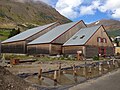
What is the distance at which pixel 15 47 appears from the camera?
239ft

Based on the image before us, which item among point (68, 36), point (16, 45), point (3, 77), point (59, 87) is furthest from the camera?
point (16, 45)

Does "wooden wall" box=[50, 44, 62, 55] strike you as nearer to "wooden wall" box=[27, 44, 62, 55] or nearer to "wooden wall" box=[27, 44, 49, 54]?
"wooden wall" box=[27, 44, 62, 55]

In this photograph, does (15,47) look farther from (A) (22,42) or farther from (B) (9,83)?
(B) (9,83)

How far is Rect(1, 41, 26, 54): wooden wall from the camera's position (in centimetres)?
6847

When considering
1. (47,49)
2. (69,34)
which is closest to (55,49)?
(47,49)

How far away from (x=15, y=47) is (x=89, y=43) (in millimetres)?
27144

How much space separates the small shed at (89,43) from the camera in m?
55.8

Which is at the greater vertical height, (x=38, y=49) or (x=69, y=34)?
(x=69, y=34)

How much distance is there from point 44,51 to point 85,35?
11.5 meters

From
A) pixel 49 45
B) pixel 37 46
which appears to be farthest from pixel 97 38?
pixel 37 46

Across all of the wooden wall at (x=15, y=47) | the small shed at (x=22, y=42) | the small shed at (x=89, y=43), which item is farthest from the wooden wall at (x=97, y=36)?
the wooden wall at (x=15, y=47)

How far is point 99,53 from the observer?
60.6 meters

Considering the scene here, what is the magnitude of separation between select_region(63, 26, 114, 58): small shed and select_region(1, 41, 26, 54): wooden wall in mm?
15073

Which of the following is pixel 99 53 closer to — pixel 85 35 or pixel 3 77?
pixel 85 35
